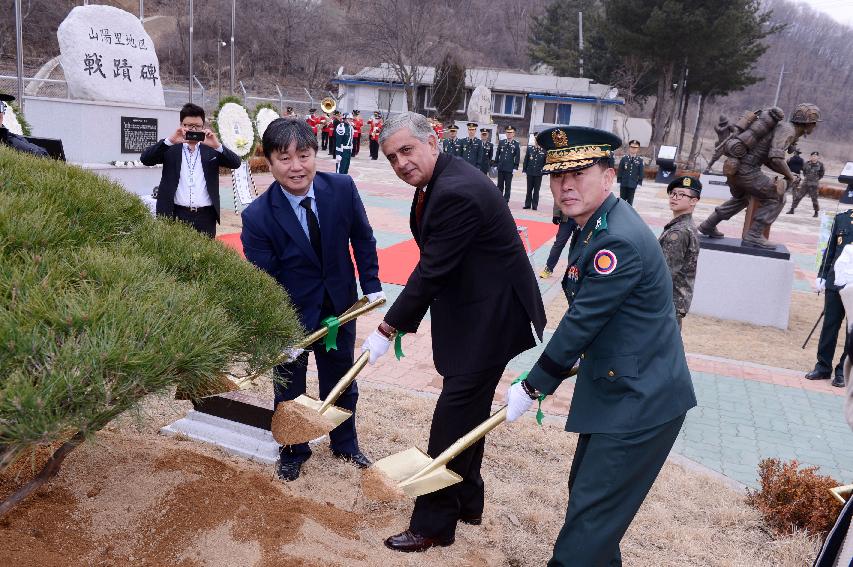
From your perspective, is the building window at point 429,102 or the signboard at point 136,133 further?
the building window at point 429,102

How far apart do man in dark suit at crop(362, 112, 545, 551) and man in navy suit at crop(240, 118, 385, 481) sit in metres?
0.54

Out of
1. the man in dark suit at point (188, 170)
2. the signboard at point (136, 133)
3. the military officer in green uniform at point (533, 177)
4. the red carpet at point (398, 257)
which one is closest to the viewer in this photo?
the man in dark suit at point (188, 170)

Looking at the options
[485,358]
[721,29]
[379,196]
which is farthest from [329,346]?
[721,29]

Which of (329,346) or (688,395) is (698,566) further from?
(329,346)

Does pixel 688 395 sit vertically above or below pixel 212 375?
below

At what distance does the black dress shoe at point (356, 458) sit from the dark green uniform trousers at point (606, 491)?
4.91 ft

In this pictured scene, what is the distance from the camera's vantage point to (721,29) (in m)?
31.6

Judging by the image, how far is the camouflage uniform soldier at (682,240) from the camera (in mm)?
4922

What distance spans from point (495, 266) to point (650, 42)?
112 feet

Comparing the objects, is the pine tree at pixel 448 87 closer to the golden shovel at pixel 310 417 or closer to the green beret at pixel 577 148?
the golden shovel at pixel 310 417

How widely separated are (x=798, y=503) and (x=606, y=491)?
1578 mm

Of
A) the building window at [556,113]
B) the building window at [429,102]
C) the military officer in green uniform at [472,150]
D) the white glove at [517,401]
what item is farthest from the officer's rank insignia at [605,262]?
the building window at [556,113]

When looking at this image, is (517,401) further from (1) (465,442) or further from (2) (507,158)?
(2) (507,158)

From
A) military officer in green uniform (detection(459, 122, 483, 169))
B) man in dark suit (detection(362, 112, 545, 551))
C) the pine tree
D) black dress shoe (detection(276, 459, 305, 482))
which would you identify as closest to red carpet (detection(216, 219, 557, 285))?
black dress shoe (detection(276, 459, 305, 482))
